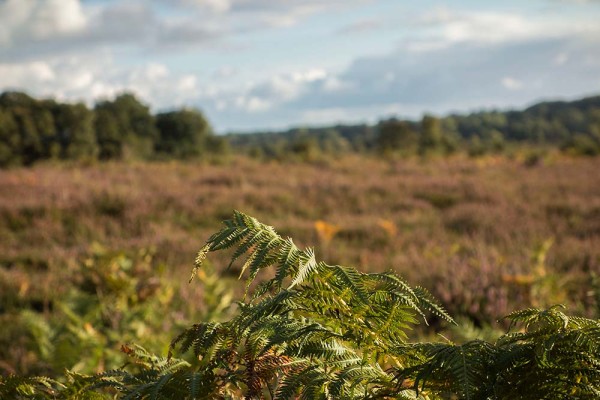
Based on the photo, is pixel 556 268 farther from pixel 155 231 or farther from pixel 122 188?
pixel 122 188

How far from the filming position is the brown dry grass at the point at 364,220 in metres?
5.33

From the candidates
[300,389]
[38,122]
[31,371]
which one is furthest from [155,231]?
[38,122]

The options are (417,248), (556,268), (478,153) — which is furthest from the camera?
(478,153)

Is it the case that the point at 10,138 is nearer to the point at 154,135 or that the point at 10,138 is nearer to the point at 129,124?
the point at 129,124

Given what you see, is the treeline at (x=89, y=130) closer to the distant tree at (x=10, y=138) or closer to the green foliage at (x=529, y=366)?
the distant tree at (x=10, y=138)

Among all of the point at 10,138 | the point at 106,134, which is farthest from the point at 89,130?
the point at 10,138

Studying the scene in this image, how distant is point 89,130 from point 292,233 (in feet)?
137

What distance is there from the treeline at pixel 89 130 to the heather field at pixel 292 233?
76.7ft

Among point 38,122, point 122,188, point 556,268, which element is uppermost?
point 38,122

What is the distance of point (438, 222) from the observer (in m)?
8.82

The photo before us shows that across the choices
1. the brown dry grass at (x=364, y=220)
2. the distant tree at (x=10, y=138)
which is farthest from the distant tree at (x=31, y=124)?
the brown dry grass at (x=364, y=220)

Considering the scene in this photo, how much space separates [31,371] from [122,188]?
7.72 meters

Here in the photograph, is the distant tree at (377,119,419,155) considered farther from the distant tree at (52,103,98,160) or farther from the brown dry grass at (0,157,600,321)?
the brown dry grass at (0,157,600,321)

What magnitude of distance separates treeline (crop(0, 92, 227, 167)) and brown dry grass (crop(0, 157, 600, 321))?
23508mm
